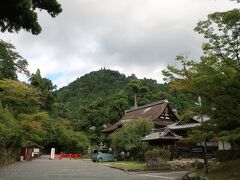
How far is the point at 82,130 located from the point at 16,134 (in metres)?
35.2

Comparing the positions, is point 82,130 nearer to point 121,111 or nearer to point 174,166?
point 121,111

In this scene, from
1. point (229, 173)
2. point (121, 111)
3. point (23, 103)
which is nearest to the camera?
point (229, 173)

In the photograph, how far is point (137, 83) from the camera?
62.3m

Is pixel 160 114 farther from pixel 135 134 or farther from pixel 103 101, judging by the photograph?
pixel 103 101

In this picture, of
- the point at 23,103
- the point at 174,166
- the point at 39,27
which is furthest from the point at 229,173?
the point at 23,103

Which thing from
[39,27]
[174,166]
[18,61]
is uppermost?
[18,61]

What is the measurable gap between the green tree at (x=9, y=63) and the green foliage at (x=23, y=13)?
83.1ft

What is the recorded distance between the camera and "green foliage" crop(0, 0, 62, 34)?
870cm


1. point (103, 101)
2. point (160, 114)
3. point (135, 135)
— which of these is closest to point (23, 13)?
point (135, 135)

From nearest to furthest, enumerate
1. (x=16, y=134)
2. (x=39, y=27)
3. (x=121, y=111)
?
(x=39, y=27), (x=16, y=134), (x=121, y=111)

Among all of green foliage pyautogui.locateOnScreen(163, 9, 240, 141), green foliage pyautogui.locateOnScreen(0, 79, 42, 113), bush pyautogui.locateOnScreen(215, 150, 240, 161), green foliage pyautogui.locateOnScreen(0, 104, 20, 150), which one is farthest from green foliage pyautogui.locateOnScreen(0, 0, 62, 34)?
green foliage pyautogui.locateOnScreen(0, 79, 42, 113)

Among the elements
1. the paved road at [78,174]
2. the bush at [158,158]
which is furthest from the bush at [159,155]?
the paved road at [78,174]

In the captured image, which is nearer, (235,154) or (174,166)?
(235,154)

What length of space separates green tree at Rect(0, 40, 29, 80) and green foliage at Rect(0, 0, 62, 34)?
25.3 m
